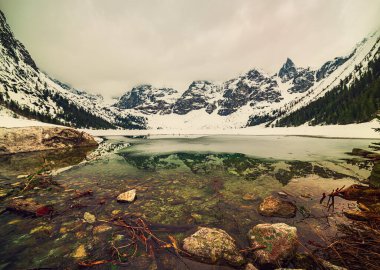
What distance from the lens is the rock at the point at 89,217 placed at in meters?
6.78

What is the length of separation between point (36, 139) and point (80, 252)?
Answer: 28536 millimetres

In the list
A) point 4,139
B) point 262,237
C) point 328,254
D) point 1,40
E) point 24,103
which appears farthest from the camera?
point 1,40

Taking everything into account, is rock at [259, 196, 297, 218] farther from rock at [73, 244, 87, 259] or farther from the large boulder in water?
the large boulder in water

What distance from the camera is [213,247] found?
5.04 metres

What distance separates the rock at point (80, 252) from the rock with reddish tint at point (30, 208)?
2991 mm

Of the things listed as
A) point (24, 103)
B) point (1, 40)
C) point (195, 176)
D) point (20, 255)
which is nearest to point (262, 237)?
point (20, 255)

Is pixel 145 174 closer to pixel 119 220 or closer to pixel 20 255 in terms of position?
pixel 119 220

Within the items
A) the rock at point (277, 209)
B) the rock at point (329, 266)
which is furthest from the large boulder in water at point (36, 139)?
the rock at point (329, 266)

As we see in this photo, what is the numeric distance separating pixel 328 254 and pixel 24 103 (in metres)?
172

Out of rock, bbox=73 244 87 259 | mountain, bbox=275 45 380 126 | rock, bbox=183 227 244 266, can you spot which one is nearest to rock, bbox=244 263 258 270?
rock, bbox=183 227 244 266

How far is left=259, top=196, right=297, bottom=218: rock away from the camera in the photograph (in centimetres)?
707

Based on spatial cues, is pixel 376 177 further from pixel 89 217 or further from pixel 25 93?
pixel 25 93

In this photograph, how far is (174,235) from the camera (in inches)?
235

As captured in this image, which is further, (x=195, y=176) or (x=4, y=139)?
(x=4, y=139)
